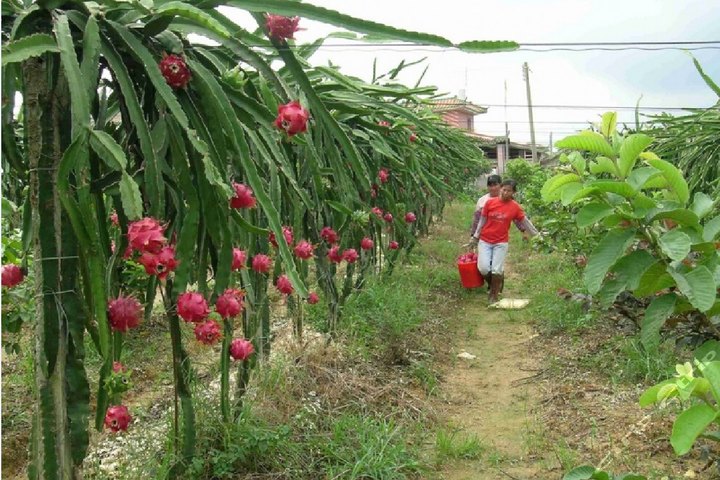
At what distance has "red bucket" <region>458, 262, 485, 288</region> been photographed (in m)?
7.63

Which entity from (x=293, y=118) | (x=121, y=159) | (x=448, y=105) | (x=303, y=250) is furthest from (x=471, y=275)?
(x=121, y=159)

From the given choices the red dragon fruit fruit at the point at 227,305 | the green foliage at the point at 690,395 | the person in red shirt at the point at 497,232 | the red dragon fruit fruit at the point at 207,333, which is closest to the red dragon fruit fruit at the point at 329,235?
the red dragon fruit fruit at the point at 227,305

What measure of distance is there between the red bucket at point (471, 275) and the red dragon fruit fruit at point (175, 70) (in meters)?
6.09

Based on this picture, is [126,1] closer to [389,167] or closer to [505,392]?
[505,392]

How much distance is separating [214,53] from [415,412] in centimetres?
245

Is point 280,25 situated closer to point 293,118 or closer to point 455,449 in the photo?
point 293,118

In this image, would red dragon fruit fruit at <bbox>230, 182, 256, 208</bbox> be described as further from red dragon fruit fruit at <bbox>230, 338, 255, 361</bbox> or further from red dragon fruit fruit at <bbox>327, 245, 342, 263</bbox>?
red dragon fruit fruit at <bbox>327, 245, 342, 263</bbox>

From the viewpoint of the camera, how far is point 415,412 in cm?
383

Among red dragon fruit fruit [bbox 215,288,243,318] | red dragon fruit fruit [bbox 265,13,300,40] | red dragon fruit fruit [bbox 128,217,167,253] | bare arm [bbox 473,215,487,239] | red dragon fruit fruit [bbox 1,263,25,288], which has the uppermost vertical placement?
red dragon fruit fruit [bbox 265,13,300,40]

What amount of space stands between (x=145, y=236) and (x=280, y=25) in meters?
0.80

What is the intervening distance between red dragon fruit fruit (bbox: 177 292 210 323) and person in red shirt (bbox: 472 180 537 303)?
593cm

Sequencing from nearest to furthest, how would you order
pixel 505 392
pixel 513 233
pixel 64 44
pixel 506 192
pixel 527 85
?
pixel 64 44 < pixel 505 392 < pixel 506 192 < pixel 513 233 < pixel 527 85

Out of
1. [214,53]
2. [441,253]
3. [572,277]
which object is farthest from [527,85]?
[214,53]

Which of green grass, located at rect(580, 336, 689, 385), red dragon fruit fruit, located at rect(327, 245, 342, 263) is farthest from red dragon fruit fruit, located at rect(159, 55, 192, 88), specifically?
green grass, located at rect(580, 336, 689, 385)
